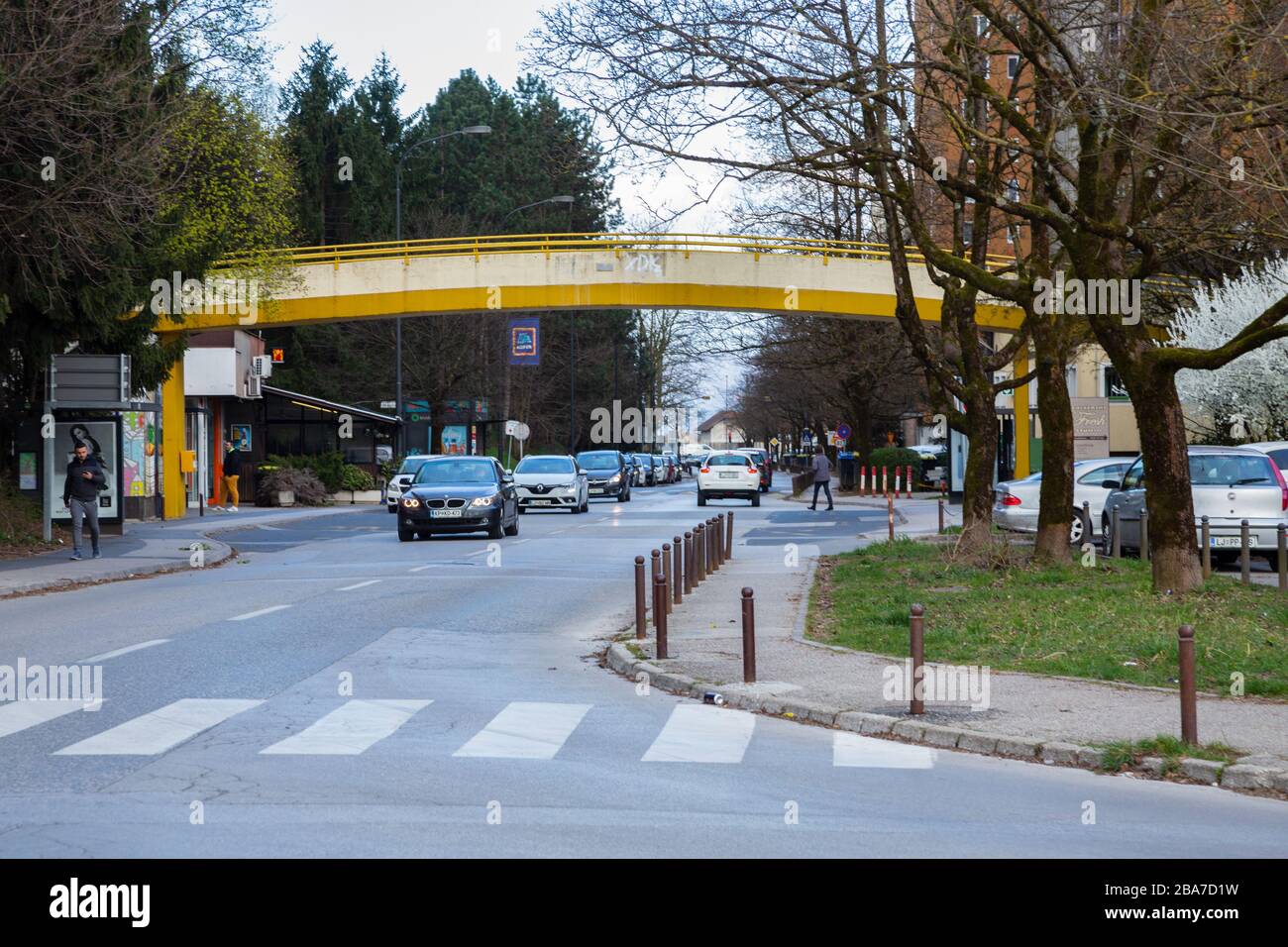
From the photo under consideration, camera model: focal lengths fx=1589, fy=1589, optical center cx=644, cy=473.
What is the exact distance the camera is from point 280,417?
57.0 metres

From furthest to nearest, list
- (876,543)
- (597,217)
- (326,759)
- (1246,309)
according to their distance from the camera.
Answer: (597,217), (1246,309), (876,543), (326,759)

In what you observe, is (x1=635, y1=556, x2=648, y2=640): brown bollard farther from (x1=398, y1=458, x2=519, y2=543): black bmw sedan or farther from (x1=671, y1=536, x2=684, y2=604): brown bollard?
(x1=398, y1=458, x2=519, y2=543): black bmw sedan

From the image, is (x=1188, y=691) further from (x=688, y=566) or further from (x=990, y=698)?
(x=688, y=566)

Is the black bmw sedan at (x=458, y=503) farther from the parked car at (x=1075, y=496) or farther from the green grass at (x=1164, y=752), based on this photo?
the green grass at (x=1164, y=752)

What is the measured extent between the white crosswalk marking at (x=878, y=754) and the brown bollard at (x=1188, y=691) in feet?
4.81

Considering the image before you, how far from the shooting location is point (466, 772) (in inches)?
332

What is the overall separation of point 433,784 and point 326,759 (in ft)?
3.19

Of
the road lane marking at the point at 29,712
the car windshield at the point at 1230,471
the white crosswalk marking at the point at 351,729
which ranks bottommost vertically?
the white crosswalk marking at the point at 351,729

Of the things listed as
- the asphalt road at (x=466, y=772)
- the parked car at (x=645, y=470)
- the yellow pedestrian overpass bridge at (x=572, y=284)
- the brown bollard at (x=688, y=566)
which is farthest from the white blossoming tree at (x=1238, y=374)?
the parked car at (x=645, y=470)

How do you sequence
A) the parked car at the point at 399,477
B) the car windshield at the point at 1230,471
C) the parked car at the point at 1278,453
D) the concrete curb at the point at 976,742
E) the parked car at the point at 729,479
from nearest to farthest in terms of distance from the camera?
1. the concrete curb at the point at 976,742
2. the car windshield at the point at 1230,471
3. the parked car at the point at 1278,453
4. the parked car at the point at 399,477
5. the parked car at the point at 729,479

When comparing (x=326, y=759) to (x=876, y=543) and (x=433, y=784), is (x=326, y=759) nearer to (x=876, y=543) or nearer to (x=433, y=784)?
(x=433, y=784)

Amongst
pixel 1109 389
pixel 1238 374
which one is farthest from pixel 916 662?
pixel 1109 389

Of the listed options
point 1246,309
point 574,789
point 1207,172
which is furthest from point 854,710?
point 1246,309

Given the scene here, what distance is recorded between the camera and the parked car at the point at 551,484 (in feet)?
144
